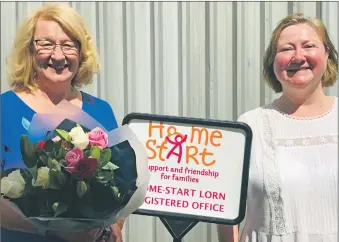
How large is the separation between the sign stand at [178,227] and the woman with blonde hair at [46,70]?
0.67 feet

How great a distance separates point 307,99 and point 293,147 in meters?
0.23

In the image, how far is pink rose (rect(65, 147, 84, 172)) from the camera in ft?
6.05

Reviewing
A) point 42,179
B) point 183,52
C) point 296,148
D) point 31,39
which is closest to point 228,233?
point 296,148

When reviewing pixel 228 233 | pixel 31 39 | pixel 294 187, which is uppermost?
pixel 31 39

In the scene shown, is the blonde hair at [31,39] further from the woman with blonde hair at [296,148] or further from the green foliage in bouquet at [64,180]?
the woman with blonde hair at [296,148]

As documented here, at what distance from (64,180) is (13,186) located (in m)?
0.16

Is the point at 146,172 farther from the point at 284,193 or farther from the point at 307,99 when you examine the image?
the point at 307,99

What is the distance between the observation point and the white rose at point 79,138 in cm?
189

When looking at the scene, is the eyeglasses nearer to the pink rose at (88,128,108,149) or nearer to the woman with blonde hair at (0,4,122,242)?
the woman with blonde hair at (0,4,122,242)

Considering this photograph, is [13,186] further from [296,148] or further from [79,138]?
[296,148]

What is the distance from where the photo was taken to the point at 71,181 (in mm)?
1862

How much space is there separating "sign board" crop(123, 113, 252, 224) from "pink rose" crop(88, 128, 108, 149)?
0.30 m

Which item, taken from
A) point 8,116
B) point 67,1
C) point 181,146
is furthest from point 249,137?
point 67,1

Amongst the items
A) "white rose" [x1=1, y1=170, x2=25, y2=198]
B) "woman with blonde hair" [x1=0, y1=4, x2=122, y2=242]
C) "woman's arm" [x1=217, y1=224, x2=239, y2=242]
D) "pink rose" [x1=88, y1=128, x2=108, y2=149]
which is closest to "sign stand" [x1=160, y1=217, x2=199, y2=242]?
"woman with blonde hair" [x1=0, y1=4, x2=122, y2=242]
